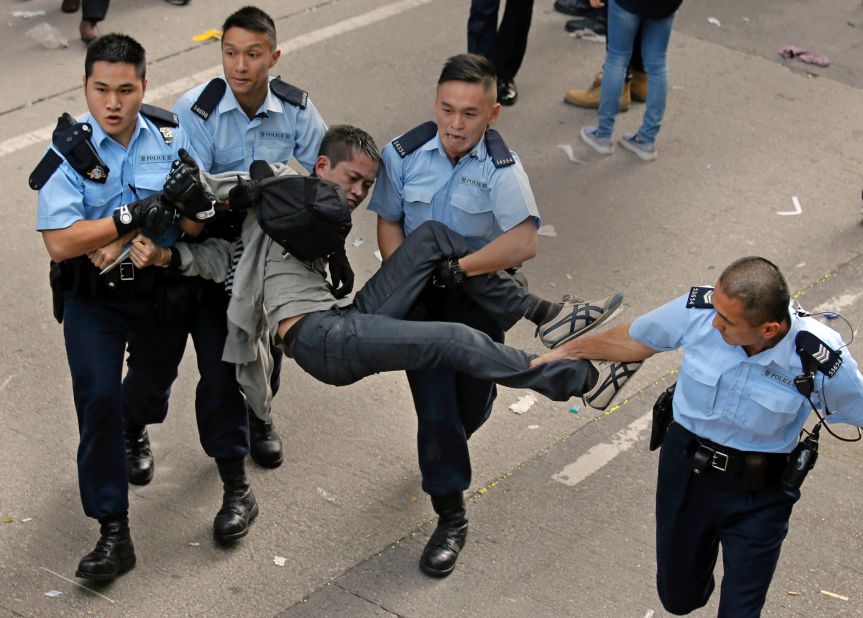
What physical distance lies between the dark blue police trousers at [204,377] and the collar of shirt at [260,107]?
723mm

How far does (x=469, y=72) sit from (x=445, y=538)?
1.82 meters

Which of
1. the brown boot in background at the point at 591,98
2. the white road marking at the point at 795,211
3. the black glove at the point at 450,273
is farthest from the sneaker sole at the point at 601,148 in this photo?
the black glove at the point at 450,273

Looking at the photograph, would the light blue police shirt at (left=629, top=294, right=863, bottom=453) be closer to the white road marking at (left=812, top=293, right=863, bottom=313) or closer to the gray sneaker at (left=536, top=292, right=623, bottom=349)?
the gray sneaker at (left=536, top=292, right=623, bottom=349)

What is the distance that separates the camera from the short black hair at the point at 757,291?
148 inches

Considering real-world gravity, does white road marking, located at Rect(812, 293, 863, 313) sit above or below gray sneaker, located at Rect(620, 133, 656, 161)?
below

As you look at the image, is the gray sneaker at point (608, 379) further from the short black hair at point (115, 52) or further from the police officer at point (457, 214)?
the short black hair at point (115, 52)

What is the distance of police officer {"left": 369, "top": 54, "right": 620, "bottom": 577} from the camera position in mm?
4746

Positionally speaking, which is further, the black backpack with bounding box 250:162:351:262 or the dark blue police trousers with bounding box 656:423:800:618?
the black backpack with bounding box 250:162:351:262

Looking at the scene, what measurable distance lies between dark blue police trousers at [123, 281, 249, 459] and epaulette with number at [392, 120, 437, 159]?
0.86m

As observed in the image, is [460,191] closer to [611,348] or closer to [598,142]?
[611,348]

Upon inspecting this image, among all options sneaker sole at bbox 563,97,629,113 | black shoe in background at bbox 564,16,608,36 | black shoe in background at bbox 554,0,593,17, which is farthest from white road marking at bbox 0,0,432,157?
sneaker sole at bbox 563,97,629,113

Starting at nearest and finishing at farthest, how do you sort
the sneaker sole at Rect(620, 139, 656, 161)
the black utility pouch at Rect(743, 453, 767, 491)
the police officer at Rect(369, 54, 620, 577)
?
the black utility pouch at Rect(743, 453, 767, 491), the police officer at Rect(369, 54, 620, 577), the sneaker sole at Rect(620, 139, 656, 161)

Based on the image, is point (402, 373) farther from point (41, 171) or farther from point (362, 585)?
point (41, 171)

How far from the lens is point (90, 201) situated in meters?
4.53
